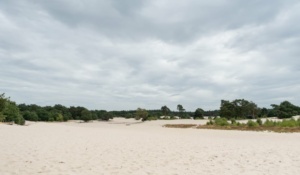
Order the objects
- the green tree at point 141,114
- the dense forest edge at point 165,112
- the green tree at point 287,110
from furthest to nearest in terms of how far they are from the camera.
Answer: the green tree at point 141,114 < the green tree at point 287,110 < the dense forest edge at point 165,112

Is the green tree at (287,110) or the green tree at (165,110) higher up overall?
the green tree at (165,110)

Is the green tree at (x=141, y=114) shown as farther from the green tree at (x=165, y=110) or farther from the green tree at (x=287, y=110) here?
the green tree at (x=287, y=110)

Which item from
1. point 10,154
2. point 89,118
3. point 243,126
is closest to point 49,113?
point 89,118

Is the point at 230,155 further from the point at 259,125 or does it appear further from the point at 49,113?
the point at 49,113

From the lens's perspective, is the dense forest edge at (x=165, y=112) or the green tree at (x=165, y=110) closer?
the dense forest edge at (x=165, y=112)

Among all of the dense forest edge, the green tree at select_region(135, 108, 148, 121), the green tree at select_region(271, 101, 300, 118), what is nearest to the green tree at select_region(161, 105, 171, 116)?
the dense forest edge

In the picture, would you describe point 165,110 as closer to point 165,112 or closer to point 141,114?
point 165,112

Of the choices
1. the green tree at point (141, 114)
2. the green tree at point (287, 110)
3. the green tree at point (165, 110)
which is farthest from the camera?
the green tree at point (165, 110)

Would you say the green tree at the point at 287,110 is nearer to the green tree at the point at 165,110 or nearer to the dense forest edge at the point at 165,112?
the dense forest edge at the point at 165,112

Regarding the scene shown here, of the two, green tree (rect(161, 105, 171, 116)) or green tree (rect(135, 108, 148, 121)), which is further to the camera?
green tree (rect(161, 105, 171, 116))

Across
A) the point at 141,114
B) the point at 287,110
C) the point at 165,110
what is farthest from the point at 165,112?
the point at 287,110

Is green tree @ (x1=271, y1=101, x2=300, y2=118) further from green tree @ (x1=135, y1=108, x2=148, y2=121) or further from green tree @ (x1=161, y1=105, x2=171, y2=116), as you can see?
green tree @ (x1=161, y1=105, x2=171, y2=116)

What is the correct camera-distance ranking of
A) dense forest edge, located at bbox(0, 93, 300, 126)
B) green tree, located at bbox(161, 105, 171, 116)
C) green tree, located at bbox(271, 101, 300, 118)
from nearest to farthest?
dense forest edge, located at bbox(0, 93, 300, 126)
green tree, located at bbox(271, 101, 300, 118)
green tree, located at bbox(161, 105, 171, 116)

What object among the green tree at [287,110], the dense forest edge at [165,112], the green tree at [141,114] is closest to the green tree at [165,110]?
the dense forest edge at [165,112]
